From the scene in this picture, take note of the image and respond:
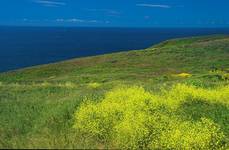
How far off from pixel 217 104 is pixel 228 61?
44.7 m

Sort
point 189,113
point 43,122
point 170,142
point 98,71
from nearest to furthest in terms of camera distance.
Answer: point 170,142, point 43,122, point 189,113, point 98,71

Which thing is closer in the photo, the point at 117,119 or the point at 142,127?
the point at 142,127

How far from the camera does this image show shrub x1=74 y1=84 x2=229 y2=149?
18766 mm

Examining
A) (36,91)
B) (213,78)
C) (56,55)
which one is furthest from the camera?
(56,55)

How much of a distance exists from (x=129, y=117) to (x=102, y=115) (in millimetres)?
1347

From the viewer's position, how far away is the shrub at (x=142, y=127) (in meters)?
18.8

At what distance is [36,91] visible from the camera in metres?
32.9

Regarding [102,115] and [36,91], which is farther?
[36,91]

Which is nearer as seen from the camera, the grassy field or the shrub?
the grassy field

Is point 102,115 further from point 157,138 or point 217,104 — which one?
point 217,104

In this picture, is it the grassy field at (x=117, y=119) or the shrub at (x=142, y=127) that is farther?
the shrub at (x=142, y=127)

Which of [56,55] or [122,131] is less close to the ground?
[122,131]

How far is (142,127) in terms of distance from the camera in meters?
19.2

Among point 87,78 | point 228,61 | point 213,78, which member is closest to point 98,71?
point 87,78
